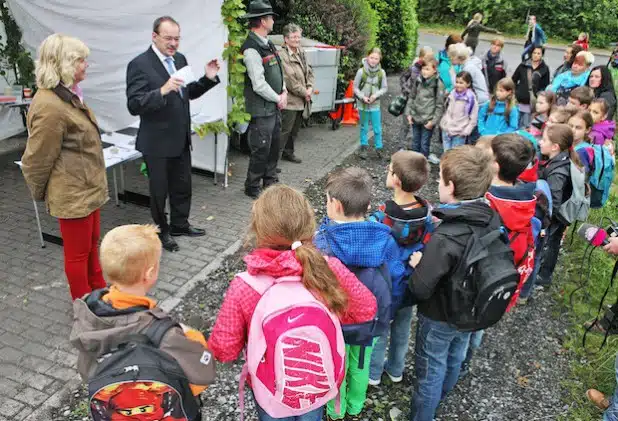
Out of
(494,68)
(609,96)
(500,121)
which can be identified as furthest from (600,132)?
(494,68)

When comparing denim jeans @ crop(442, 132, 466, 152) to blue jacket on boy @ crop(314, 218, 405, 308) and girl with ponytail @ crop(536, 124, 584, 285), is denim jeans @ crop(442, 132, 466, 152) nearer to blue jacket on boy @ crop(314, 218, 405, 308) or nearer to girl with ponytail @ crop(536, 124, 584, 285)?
girl with ponytail @ crop(536, 124, 584, 285)

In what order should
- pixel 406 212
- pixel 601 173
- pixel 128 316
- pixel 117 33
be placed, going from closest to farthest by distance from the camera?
pixel 128 316 < pixel 406 212 < pixel 601 173 < pixel 117 33

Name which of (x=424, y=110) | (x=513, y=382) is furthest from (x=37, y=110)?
(x=424, y=110)

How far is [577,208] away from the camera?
4016 mm

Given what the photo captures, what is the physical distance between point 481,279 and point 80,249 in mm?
2754

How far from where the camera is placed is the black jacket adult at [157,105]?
13.7 ft

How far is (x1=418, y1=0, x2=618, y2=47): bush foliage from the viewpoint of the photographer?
24094 millimetres

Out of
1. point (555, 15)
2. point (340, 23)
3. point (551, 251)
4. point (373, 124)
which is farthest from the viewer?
point (555, 15)

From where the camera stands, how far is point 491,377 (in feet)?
12.1

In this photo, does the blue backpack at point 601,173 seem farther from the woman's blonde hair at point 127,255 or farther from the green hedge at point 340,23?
the green hedge at point 340,23

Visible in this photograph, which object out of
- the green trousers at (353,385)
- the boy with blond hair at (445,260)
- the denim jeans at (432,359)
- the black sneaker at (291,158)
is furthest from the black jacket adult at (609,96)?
the green trousers at (353,385)

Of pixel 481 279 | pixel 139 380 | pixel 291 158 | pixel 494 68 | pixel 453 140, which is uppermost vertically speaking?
pixel 494 68

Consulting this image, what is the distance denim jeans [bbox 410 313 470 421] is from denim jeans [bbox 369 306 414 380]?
38 cm

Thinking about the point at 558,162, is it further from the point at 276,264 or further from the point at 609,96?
the point at 609,96
